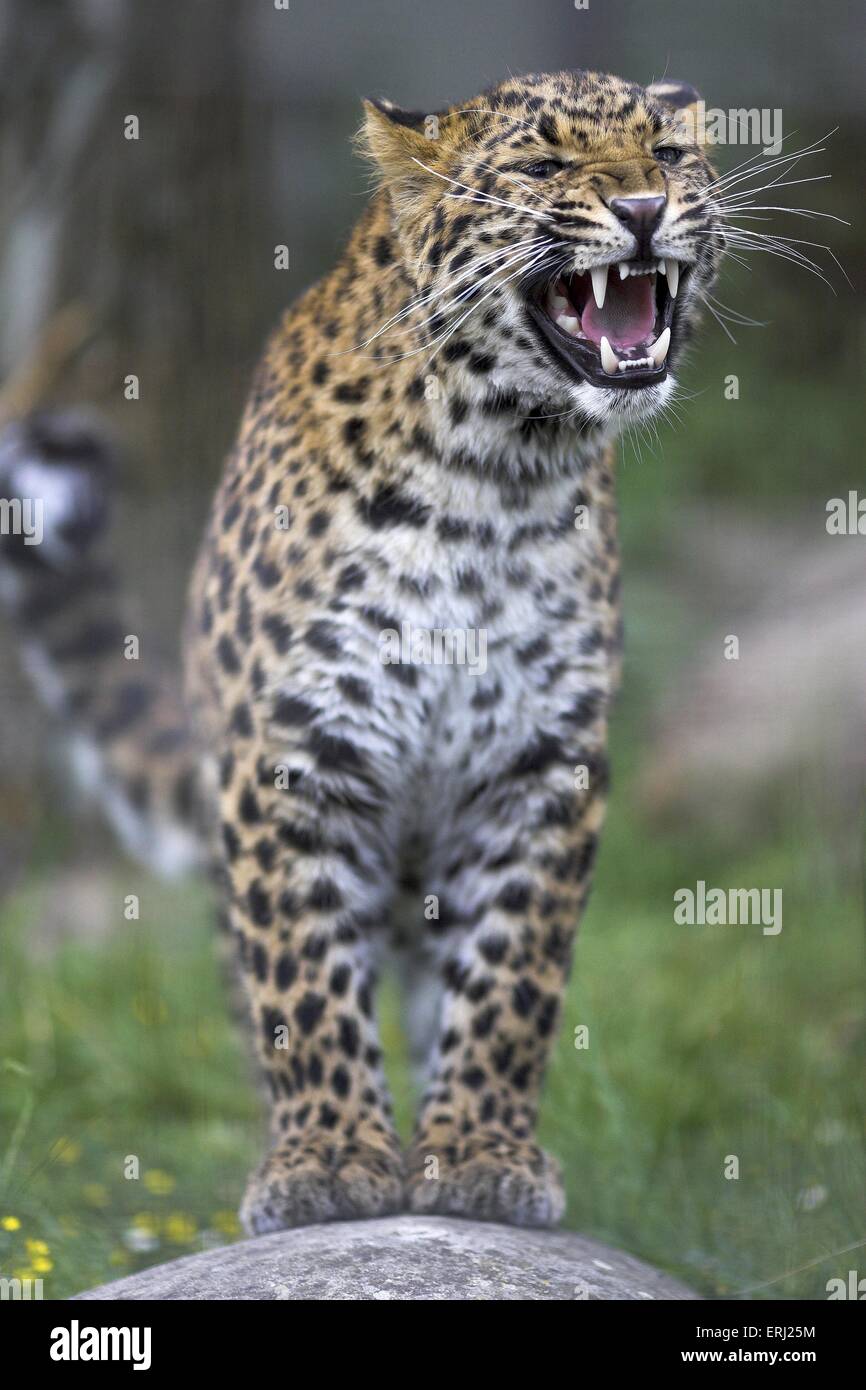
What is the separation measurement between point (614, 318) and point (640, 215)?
30 cm

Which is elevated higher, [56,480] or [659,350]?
[56,480]

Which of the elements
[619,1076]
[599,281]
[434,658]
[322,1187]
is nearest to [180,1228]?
[322,1187]

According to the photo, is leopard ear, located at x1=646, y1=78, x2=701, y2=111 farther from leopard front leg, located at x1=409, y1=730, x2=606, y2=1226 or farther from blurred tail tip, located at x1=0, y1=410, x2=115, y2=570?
blurred tail tip, located at x1=0, y1=410, x2=115, y2=570

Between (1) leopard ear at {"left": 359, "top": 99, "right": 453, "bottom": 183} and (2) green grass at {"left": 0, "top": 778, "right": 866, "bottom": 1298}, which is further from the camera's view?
(2) green grass at {"left": 0, "top": 778, "right": 866, "bottom": 1298}

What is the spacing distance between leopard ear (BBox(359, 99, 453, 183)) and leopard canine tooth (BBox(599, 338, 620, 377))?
724 mm

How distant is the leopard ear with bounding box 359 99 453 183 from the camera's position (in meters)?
4.78

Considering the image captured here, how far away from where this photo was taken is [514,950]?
5074mm

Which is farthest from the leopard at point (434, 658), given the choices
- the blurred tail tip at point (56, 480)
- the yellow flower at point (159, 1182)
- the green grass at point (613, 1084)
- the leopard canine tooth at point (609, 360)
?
the yellow flower at point (159, 1182)

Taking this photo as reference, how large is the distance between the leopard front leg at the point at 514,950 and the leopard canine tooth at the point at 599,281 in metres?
1.20

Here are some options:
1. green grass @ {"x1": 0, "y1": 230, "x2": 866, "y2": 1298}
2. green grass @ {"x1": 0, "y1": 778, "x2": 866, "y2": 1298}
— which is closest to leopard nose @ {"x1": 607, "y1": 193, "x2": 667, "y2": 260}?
green grass @ {"x1": 0, "y1": 230, "x2": 866, "y2": 1298}

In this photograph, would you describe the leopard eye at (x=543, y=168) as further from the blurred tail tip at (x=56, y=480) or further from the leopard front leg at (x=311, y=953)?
the blurred tail tip at (x=56, y=480)

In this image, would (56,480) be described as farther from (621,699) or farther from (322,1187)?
(322,1187)

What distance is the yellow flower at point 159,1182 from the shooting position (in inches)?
248
